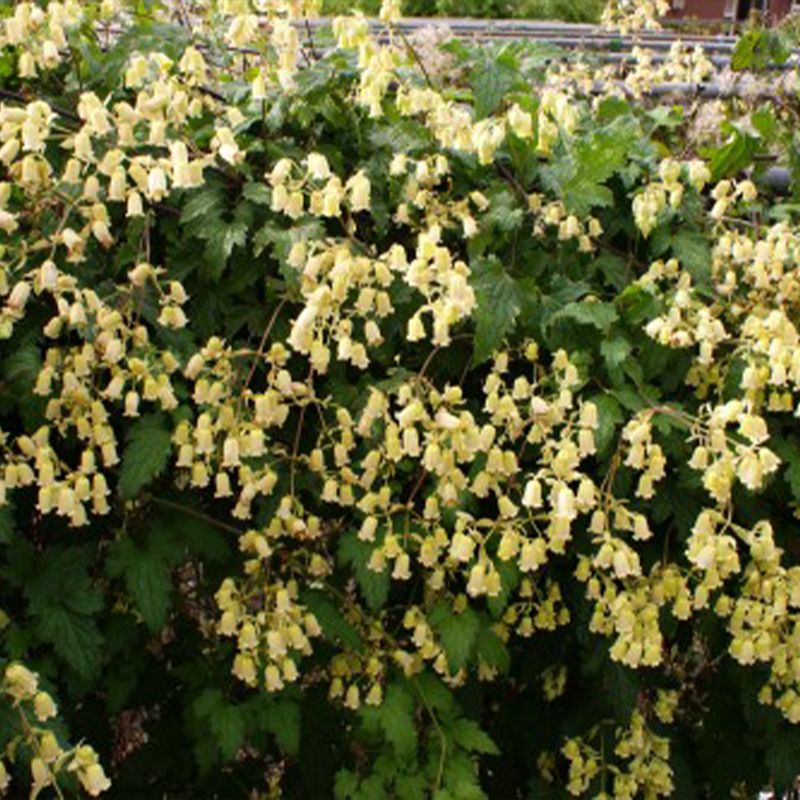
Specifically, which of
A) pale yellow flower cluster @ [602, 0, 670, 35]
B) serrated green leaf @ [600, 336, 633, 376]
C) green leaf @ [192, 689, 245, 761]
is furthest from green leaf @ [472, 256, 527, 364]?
pale yellow flower cluster @ [602, 0, 670, 35]

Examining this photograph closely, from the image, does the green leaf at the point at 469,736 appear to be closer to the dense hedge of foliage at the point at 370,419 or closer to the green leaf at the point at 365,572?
the dense hedge of foliage at the point at 370,419

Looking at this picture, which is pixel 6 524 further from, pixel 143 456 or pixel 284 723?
pixel 284 723

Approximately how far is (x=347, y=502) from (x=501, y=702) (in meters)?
0.82

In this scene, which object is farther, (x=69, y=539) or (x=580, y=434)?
(x=69, y=539)

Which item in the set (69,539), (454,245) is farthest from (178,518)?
(454,245)

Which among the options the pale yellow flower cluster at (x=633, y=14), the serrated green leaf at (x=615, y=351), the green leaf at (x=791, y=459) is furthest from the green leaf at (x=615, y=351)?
the pale yellow flower cluster at (x=633, y=14)

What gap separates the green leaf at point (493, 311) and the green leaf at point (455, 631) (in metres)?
0.48

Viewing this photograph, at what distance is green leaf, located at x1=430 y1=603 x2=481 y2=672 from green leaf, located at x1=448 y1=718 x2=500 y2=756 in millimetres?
177

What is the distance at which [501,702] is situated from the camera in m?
2.97

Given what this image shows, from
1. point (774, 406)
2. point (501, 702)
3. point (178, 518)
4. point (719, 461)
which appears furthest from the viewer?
point (501, 702)

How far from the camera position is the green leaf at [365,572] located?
2387 mm

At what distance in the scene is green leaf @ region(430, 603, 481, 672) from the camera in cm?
242

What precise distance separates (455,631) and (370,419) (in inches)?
17.4

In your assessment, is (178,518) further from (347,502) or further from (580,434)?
(580,434)
